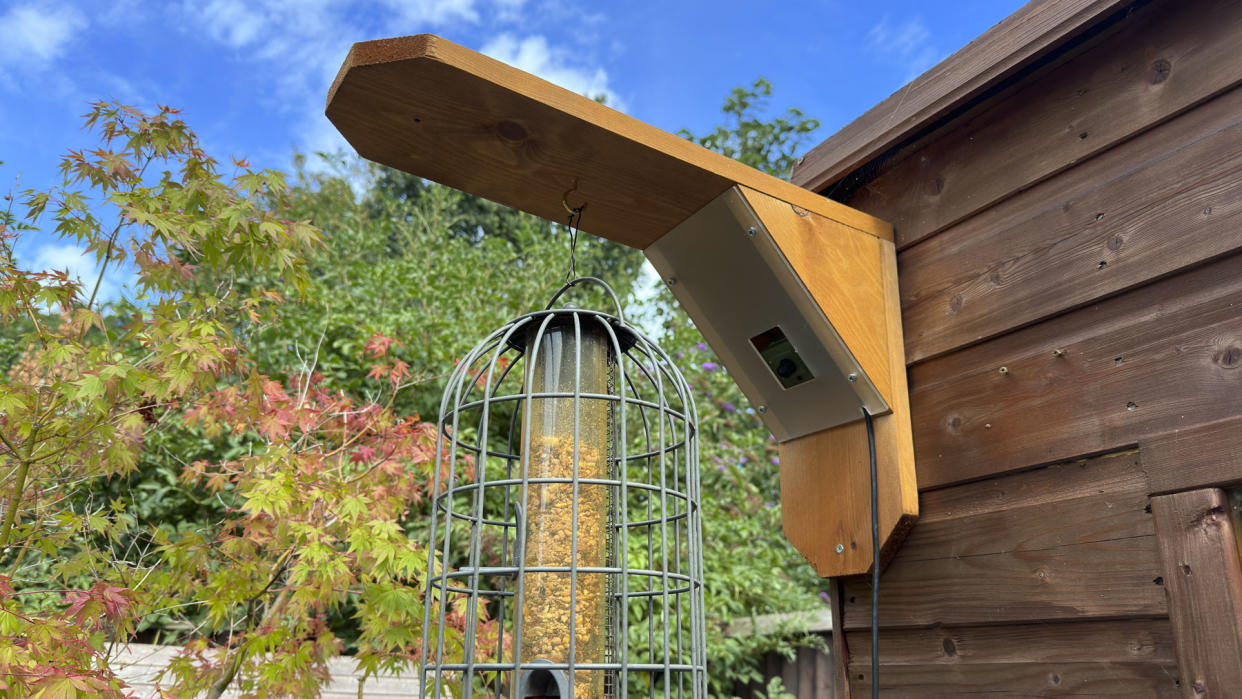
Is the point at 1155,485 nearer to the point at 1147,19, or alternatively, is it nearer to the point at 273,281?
the point at 1147,19

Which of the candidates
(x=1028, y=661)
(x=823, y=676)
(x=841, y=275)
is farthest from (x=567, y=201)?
(x=823, y=676)

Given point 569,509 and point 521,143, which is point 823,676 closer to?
point 569,509

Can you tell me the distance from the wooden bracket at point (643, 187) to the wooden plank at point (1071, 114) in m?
0.13

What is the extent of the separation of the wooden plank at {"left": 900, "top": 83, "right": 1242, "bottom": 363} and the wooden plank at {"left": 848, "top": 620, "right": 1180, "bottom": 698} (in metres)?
0.50

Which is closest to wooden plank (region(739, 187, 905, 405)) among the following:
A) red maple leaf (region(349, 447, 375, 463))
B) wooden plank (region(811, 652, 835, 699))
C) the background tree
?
the background tree

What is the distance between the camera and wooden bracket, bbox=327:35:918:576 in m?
1.21

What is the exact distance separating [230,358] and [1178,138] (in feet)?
7.94

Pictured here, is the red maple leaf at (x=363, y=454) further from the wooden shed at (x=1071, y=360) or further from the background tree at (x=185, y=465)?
the wooden shed at (x=1071, y=360)

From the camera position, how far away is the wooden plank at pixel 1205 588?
1051mm

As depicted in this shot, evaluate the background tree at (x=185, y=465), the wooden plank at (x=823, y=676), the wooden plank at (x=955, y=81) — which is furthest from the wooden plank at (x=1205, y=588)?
the wooden plank at (x=823, y=676)

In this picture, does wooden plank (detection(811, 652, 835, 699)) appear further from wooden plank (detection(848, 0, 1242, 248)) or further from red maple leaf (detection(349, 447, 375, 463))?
wooden plank (detection(848, 0, 1242, 248))

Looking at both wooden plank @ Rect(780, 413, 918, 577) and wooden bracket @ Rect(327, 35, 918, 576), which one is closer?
wooden bracket @ Rect(327, 35, 918, 576)

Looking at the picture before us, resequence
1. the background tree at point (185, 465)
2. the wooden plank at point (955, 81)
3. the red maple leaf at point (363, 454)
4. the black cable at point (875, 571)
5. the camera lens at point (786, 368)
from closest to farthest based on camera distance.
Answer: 1. the wooden plank at point (955, 81)
2. the black cable at point (875, 571)
3. the camera lens at point (786, 368)
4. the background tree at point (185, 465)
5. the red maple leaf at point (363, 454)

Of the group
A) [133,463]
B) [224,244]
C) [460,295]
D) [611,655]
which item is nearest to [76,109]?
[224,244]
